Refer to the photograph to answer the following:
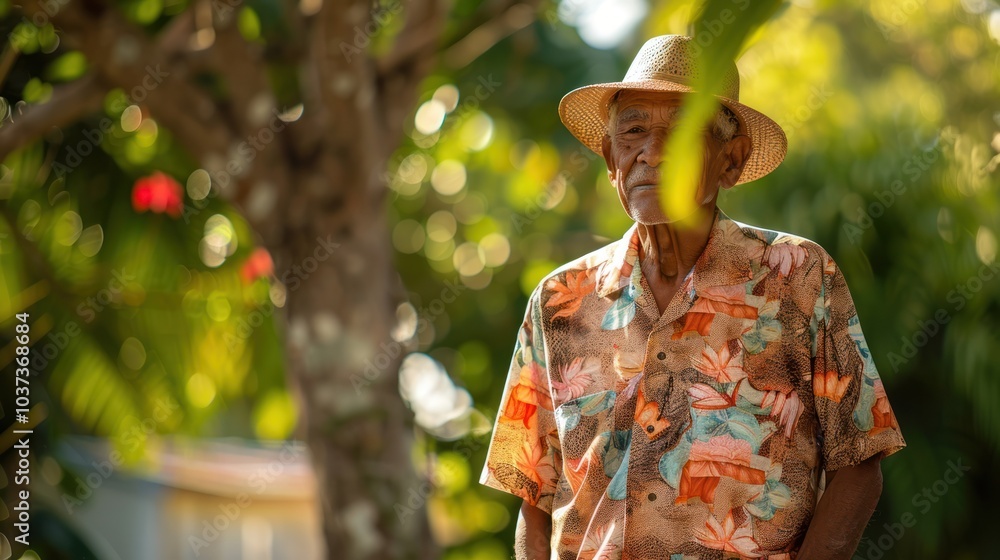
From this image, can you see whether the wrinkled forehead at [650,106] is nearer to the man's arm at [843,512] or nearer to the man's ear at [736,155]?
the man's ear at [736,155]

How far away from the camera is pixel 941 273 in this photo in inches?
222

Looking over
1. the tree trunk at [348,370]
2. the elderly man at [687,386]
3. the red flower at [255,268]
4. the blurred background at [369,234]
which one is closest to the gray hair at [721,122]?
the elderly man at [687,386]

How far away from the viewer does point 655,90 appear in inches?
90.0

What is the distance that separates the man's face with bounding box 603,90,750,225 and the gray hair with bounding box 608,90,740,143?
0.01m

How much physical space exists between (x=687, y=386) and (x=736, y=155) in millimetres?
516

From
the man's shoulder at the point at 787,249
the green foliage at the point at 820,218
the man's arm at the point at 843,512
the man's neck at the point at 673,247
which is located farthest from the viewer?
the green foliage at the point at 820,218

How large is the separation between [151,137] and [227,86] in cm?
232

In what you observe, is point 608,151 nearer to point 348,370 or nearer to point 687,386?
point 687,386

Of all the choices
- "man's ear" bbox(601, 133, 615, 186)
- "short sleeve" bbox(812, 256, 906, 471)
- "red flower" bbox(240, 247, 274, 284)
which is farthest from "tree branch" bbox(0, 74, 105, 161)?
"short sleeve" bbox(812, 256, 906, 471)

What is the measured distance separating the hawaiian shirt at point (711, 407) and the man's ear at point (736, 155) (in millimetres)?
117

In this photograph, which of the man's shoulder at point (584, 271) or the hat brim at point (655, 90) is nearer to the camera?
the hat brim at point (655, 90)

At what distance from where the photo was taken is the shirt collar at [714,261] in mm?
2263

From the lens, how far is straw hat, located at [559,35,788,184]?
7.36 feet

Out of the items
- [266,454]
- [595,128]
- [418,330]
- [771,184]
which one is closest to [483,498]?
[418,330]
